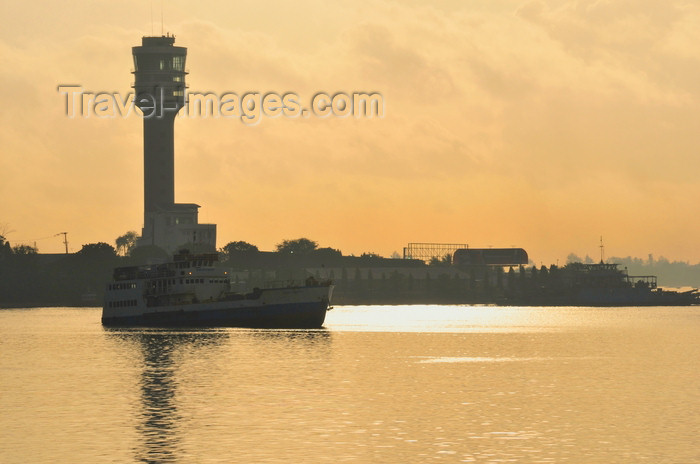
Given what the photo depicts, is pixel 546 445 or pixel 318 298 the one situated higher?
pixel 318 298

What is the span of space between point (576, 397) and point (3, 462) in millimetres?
41741

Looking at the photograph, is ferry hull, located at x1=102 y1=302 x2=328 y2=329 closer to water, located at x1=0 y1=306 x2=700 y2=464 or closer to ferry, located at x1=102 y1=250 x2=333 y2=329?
ferry, located at x1=102 y1=250 x2=333 y2=329

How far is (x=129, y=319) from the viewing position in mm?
185000

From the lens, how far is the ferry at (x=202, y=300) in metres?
171

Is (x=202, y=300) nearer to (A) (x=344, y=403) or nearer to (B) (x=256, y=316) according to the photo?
(B) (x=256, y=316)

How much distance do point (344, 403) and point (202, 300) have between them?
96731mm

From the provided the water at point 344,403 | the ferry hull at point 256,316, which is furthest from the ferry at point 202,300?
the water at point 344,403

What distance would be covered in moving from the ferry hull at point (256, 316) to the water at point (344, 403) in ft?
75.1

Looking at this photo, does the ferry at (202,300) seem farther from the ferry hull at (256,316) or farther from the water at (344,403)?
the water at (344,403)

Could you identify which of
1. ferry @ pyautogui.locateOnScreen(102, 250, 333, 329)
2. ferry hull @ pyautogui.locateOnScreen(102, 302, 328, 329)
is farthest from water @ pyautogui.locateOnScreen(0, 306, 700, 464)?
ferry @ pyautogui.locateOnScreen(102, 250, 333, 329)

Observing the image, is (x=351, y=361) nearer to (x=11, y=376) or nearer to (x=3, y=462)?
(x=11, y=376)

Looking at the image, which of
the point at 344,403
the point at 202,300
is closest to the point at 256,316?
the point at 202,300

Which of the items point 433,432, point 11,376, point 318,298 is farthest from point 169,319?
point 433,432

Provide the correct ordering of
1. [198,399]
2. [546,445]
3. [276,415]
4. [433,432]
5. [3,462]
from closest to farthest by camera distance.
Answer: [3,462] < [546,445] < [433,432] < [276,415] < [198,399]
